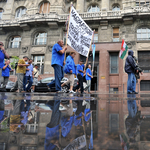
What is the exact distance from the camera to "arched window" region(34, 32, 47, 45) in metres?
19.5

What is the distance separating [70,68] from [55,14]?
50.0ft

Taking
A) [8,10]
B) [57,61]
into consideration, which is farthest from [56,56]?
[8,10]

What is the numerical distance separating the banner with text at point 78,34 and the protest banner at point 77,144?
539cm

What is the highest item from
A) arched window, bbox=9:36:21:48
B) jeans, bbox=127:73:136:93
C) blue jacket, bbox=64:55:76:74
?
arched window, bbox=9:36:21:48

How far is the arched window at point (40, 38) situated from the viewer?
1945cm

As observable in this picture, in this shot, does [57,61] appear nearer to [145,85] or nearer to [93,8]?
[145,85]

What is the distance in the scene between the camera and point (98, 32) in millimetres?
18297

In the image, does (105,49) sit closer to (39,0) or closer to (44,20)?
(44,20)

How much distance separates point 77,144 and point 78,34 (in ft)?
20.3

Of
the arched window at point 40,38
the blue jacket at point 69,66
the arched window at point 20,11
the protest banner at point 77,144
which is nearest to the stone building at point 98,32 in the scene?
the arched window at point 40,38

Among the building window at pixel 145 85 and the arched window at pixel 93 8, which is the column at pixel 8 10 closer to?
the arched window at pixel 93 8

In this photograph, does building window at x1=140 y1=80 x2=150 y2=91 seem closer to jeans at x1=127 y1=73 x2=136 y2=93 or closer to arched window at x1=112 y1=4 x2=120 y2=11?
arched window at x1=112 y1=4 x2=120 y2=11

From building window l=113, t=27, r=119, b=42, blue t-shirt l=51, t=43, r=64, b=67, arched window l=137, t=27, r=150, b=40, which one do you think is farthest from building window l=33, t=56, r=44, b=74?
blue t-shirt l=51, t=43, r=64, b=67

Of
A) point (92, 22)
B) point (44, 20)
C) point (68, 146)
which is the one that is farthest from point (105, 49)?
point (68, 146)
